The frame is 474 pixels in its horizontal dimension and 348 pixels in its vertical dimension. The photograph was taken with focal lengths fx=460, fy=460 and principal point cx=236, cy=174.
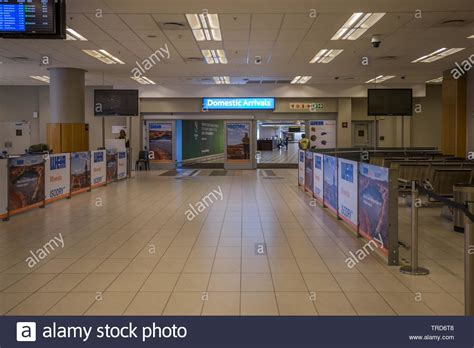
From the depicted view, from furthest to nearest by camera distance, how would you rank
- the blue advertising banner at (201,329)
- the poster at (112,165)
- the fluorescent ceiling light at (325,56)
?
the poster at (112,165) < the fluorescent ceiling light at (325,56) < the blue advertising banner at (201,329)

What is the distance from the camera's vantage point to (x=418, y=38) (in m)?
10.3

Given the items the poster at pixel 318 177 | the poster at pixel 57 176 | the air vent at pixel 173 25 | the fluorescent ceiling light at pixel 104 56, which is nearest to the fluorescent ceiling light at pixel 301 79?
the fluorescent ceiling light at pixel 104 56

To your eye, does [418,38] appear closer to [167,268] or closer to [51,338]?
[167,268]

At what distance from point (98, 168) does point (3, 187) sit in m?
5.17

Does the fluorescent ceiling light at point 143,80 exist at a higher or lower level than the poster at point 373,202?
higher

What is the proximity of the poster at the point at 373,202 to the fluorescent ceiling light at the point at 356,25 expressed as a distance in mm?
3824

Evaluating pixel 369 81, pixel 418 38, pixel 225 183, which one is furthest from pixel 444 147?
pixel 225 183

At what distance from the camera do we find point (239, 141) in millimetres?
20953

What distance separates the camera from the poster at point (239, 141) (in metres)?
20.9

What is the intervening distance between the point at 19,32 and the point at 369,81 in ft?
49.1

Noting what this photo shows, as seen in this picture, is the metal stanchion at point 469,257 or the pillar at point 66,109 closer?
the metal stanchion at point 469,257

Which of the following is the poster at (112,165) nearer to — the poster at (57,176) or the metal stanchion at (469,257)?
the poster at (57,176)

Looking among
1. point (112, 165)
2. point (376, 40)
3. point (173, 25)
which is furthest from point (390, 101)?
point (112, 165)

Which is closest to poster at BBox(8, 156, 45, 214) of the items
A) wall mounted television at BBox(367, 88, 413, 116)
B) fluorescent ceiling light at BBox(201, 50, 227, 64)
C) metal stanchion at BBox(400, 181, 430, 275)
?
fluorescent ceiling light at BBox(201, 50, 227, 64)
